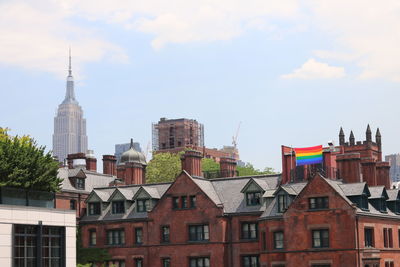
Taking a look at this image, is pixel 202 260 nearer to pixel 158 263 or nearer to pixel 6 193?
pixel 158 263

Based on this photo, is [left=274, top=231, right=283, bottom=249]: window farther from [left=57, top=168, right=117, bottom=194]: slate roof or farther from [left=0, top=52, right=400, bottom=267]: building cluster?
[left=57, top=168, right=117, bottom=194]: slate roof

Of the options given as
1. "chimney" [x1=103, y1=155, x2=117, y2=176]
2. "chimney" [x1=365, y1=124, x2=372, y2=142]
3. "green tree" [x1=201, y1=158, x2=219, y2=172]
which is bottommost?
"chimney" [x1=103, y1=155, x2=117, y2=176]

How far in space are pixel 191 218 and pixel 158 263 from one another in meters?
6.42

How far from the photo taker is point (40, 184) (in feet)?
262

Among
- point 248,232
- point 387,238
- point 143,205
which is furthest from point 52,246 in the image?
point 387,238

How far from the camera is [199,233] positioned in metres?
81.4

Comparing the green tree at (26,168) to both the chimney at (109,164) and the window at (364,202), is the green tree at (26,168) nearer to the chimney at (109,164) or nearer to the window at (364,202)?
the chimney at (109,164)

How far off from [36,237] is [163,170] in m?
86.6

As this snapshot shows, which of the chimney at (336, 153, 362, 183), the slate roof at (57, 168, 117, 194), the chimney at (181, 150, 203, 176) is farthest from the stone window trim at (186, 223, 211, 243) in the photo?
the slate roof at (57, 168, 117, 194)

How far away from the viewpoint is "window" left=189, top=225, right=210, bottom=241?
81.1 metres

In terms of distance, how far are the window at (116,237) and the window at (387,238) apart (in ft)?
95.9

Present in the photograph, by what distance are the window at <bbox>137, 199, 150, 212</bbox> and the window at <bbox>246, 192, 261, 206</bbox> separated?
39.6 ft

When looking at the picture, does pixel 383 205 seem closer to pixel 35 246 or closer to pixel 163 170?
pixel 35 246

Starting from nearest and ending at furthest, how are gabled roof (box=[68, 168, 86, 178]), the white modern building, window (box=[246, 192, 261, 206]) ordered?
the white modern building
window (box=[246, 192, 261, 206])
gabled roof (box=[68, 168, 86, 178])
